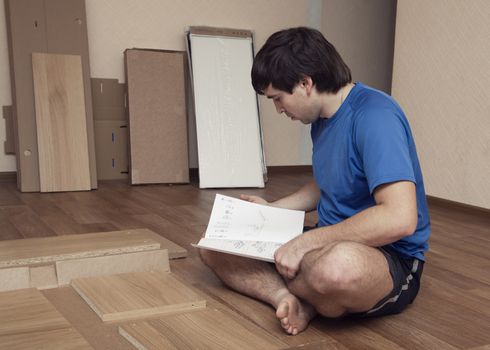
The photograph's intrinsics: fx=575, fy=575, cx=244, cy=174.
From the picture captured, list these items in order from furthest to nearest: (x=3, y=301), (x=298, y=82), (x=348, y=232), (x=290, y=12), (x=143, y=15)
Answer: (x=290, y=12) → (x=143, y=15) → (x=3, y=301) → (x=298, y=82) → (x=348, y=232)

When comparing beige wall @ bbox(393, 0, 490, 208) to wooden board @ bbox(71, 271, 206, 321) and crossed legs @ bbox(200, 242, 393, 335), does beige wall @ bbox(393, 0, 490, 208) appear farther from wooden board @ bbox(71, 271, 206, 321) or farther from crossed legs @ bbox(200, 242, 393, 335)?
wooden board @ bbox(71, 271, 206, 321)

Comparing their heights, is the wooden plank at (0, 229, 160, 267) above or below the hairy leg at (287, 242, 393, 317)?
below

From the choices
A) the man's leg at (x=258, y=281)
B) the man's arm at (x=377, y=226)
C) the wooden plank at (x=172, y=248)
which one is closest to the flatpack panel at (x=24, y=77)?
the wooden plank at (x=172, y=248)

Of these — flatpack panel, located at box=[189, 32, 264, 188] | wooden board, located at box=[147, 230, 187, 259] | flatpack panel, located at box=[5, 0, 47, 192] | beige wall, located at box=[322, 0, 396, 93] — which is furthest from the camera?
beige wall, located at box=[322, 0, 396, 93]

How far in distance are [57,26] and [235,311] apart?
3.12m

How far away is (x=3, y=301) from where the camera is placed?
5.79 ft

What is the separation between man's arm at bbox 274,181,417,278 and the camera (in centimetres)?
142

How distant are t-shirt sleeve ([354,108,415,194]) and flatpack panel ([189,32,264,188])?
2976 mm

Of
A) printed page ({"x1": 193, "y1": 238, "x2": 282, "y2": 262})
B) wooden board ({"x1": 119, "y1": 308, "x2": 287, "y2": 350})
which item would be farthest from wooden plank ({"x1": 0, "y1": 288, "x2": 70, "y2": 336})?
printed page ({"x1": 193, "y1": 238, "x2": 282, "y2": 262})

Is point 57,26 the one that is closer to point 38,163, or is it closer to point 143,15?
point 143,15

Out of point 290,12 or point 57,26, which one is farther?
point 290,12

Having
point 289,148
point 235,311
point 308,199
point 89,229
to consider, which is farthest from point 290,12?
point 235,311

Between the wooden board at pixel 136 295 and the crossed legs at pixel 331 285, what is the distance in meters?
0.28

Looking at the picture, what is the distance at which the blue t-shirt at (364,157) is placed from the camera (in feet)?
4.72
